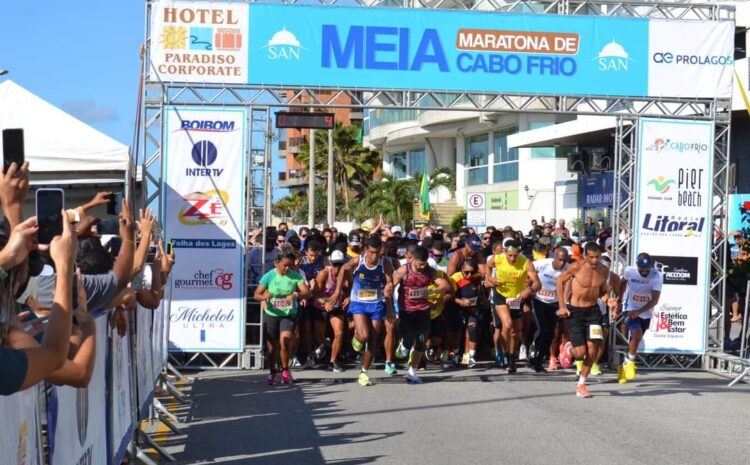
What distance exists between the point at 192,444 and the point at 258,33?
769cm

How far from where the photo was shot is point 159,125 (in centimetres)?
1620

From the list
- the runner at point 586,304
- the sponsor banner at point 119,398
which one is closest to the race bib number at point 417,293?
the runner at point 586,304

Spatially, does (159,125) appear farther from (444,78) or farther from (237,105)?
(444,78)

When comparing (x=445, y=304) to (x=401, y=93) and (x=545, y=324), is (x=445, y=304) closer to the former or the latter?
(x=545, y=324)

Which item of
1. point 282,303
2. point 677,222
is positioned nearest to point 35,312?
point 282,303

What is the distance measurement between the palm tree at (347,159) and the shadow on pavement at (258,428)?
6832 cm

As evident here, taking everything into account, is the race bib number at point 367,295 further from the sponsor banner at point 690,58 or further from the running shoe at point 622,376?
the sponsor banner at point 690,58

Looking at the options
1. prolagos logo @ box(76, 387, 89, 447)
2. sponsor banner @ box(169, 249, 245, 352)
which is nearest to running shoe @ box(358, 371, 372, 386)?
sponsor banner @ box(169, 249, 245, 352)

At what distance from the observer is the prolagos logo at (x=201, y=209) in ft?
53.8

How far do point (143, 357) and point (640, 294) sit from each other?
8.74 m

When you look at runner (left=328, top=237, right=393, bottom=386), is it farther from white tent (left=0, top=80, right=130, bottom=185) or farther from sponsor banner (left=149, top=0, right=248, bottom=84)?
white tent (left=0, top=80, right=130, bottom=185)

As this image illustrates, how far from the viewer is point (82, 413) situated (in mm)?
6336

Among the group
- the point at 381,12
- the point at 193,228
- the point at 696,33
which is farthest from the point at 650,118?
the point at 193,228

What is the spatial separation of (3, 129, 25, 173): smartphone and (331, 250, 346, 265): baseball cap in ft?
37.8
